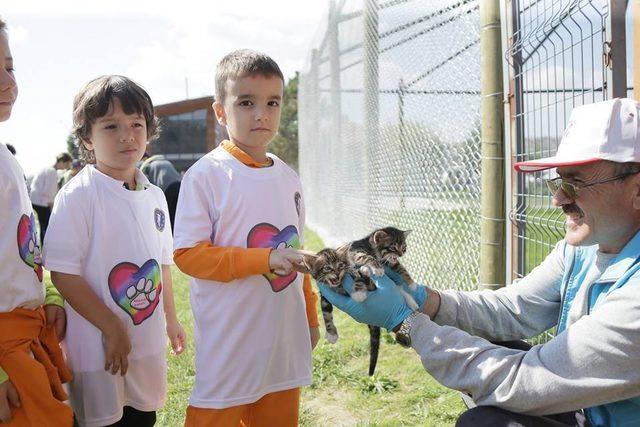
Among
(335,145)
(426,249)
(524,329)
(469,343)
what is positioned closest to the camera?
(469,343)

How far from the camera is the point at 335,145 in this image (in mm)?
7191

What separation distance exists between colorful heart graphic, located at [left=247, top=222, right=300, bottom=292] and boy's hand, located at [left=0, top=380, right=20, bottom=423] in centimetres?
85

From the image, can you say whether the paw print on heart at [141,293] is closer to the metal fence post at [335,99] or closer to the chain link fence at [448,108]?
the chain link fence at [448,108]

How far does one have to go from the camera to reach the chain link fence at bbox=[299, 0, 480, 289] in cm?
350

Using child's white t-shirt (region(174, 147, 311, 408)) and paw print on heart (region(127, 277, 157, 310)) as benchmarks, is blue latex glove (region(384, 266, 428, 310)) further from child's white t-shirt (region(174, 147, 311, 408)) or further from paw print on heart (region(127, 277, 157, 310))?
paw print on heart (region(127, 277, 157, 310))

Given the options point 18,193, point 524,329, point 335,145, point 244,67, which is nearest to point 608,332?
point 524,329

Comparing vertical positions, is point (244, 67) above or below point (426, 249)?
above

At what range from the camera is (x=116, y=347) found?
1.88 metres

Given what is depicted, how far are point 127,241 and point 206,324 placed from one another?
1.38ft

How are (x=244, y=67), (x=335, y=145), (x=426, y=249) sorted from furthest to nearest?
(x=335, y=145) → (x=426, y=249) → (x=244, y=67)

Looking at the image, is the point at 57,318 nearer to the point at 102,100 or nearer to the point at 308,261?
the point at 102,100

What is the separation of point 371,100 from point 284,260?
12.0 feet

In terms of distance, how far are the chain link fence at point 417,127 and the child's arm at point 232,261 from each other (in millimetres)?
1948

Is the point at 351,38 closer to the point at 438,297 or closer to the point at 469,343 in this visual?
the point at 438,297
